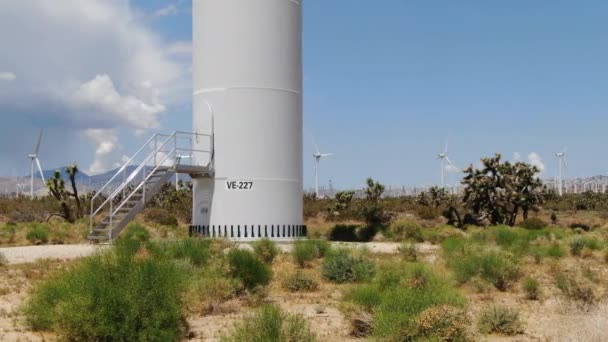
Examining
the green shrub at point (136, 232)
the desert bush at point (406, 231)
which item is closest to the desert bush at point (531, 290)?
the green shrub at point (136, 232)

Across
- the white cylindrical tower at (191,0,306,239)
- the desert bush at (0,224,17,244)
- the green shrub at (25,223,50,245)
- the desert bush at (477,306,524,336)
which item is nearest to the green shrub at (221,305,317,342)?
the desert bush at (477,306,524,336)

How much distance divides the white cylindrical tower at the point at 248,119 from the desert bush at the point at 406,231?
7015mm

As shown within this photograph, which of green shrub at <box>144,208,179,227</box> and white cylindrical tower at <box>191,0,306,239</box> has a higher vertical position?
white cylindrical tower at <box>191,0,306,239</box>

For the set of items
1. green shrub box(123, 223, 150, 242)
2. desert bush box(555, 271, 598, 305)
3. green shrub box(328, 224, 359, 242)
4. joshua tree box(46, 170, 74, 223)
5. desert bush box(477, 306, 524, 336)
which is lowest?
desert bush box(477, 306, 524, 336)

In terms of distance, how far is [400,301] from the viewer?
9.38 meters

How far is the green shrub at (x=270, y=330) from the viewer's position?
8159mm

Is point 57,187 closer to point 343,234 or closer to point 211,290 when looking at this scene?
point 343,234

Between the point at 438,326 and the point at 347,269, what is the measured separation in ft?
26.5

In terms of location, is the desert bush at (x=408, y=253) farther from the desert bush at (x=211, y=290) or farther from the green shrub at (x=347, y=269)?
the desert bush at (x=211, y=290)

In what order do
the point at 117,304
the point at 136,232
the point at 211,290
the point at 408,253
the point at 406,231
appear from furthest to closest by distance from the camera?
1. the point at 406,231
2. the point at 136,232
3. the point at 408,253
4. the point at 211,290
5. the point at 117,304

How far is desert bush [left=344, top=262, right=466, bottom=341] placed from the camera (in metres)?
8.73

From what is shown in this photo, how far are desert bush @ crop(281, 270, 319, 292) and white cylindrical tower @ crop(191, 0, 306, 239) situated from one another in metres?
11.1

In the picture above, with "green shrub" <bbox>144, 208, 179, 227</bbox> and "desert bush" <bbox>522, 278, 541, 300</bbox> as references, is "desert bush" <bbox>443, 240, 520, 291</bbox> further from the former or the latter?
"green shrub" <bbox>144, 208, 179, 227</bbox>

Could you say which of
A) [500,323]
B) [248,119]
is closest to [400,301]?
[500,323]
